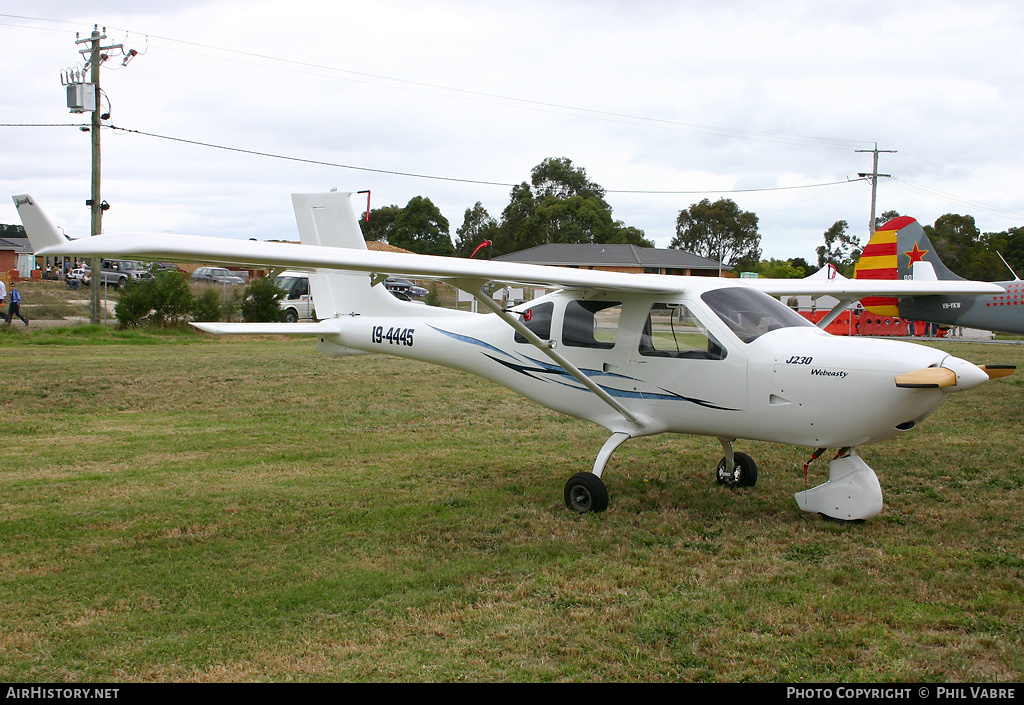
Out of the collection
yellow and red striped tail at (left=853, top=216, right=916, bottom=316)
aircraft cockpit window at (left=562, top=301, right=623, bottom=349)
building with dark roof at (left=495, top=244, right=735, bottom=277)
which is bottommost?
aircraft cockpit window at (left=562, top=301, right=623, bottom=349)

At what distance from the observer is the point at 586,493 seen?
6473 millimetres

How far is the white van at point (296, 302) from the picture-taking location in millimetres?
26625

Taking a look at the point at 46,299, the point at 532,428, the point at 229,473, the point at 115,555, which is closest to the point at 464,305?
the point at 46,299

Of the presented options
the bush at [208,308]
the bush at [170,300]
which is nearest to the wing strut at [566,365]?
the bush at [208,308]

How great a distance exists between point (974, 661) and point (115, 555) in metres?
5.26

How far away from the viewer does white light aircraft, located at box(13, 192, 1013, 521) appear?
203 inches

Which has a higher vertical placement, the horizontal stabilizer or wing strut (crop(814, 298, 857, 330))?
wing strut (crop(814, 298, 857, 330))

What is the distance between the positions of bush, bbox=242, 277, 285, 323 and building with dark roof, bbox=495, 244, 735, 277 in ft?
114

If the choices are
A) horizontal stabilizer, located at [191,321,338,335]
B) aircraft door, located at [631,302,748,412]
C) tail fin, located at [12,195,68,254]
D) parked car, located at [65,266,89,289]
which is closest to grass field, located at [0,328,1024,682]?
aircraft door, located at [631,302,748,412]

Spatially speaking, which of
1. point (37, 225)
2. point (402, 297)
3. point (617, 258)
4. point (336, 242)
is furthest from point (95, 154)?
point (617, 258)

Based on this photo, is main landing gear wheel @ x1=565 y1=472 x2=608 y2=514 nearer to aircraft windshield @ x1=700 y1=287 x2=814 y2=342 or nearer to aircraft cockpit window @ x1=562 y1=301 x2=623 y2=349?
aircraft cockpit window @ x1=562 y1=301 x2=623 y2=349

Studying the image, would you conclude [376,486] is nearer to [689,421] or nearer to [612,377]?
[612,377]

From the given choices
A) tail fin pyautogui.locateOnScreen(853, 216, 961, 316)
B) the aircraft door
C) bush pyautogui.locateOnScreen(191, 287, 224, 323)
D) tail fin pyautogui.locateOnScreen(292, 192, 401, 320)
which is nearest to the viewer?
the aircraft door

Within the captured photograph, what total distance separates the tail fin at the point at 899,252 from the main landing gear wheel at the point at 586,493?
11.4 meters
